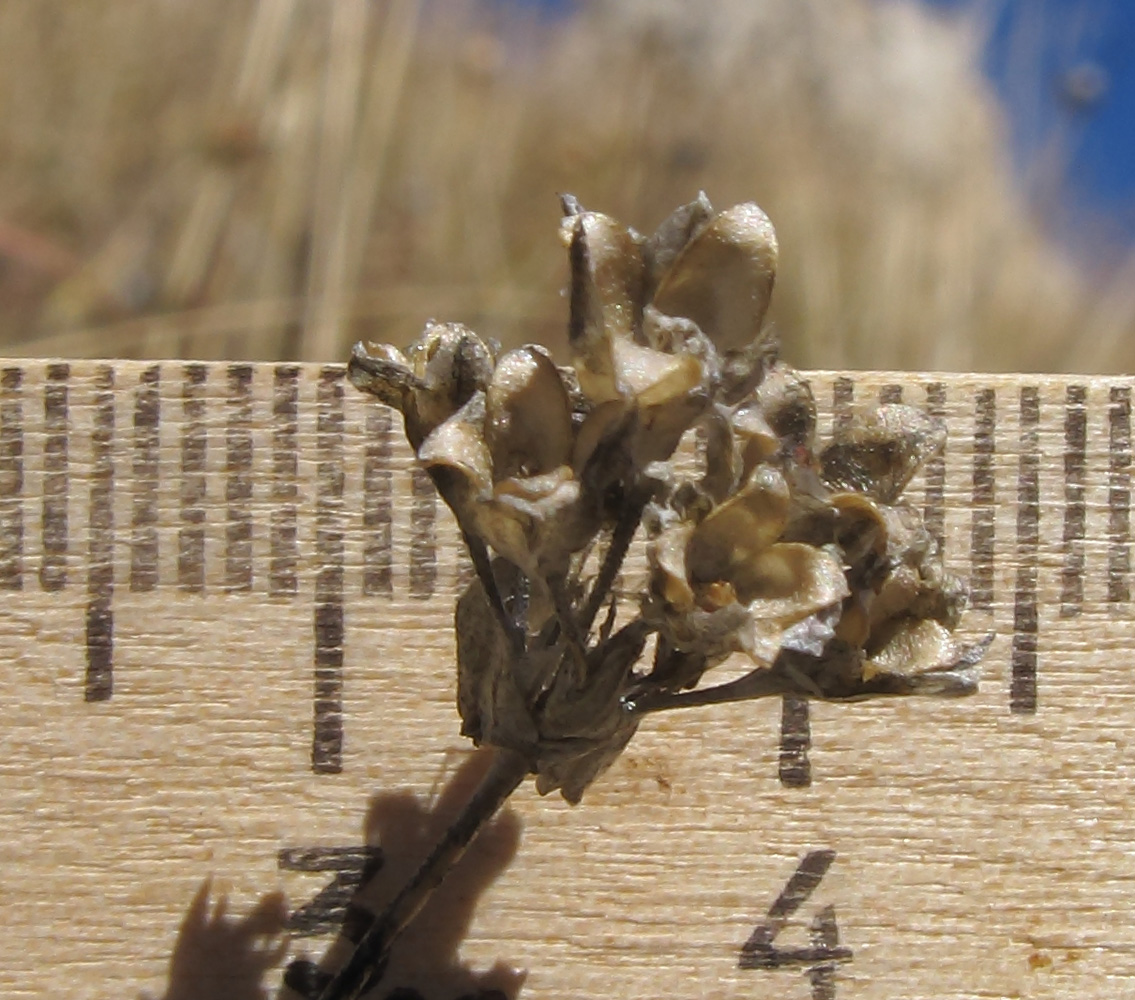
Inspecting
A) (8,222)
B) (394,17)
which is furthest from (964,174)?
(8,222)

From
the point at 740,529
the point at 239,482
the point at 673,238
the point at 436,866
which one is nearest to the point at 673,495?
the point at 740,529

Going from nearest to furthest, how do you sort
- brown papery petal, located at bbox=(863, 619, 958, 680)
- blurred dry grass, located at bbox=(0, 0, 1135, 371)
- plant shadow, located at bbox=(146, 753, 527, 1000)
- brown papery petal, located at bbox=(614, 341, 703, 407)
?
1. brown papery petal, located at bbox=(614, 341, 703, 407)
2. brown papery petal, located at bbox=(863, 619, 958, 680)
3. plant shadow, located at bbox=(146, 753, 527, 1000)
4. blurred dry grass, located at bbox=(0, 0, 1135, 371)

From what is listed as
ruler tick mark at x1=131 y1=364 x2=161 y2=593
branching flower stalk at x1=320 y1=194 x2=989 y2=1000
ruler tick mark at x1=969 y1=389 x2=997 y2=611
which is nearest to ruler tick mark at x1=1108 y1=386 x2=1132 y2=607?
ruler tick mark at x1=969 y1=389 x2=997 y2=611

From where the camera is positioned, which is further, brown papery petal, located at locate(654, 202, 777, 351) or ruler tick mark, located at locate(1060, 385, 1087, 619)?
ruler tick mark, located at locate(1060, 385, 1087, 619)

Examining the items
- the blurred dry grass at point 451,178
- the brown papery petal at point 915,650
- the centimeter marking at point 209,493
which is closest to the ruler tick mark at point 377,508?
the centimeter marking at point 209,493

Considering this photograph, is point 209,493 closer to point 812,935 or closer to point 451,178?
point 812,935

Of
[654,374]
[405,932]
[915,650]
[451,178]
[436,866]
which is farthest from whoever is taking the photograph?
[451,178]

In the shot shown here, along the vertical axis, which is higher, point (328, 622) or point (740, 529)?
point (740, 529)

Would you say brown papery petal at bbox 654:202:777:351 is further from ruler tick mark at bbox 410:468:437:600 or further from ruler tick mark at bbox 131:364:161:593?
ruler tick mark at bbox 131:364:161:593
